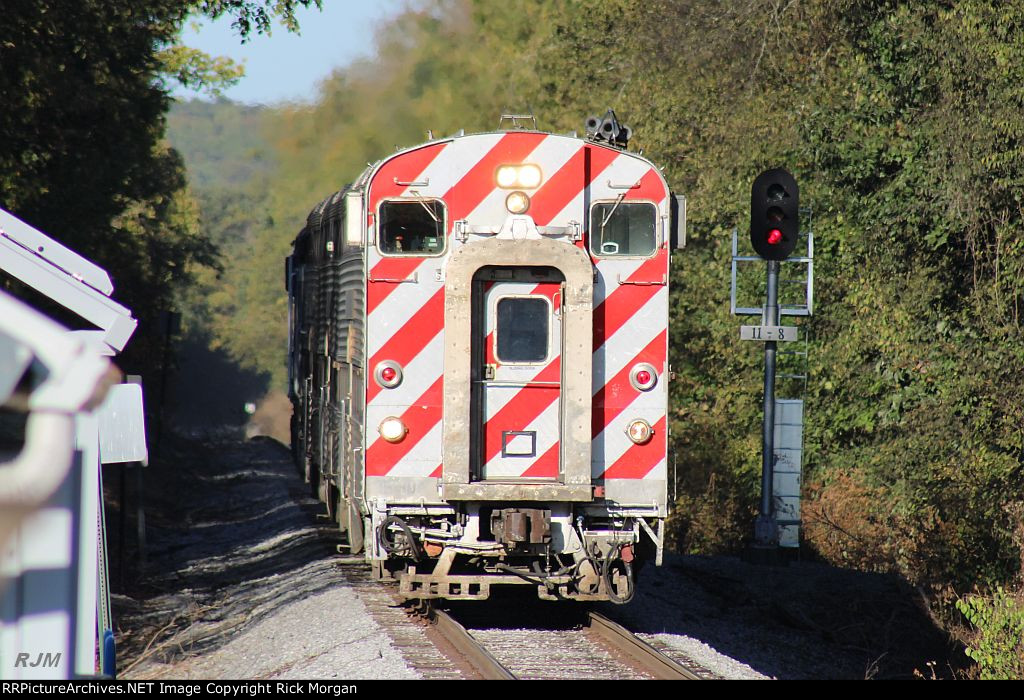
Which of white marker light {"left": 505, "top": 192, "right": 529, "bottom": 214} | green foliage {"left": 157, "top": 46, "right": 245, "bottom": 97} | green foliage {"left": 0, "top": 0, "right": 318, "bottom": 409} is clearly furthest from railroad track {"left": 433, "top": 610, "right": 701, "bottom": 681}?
green foliage {"left": 157, "top": 46, "right": 245, "bottom": 97}

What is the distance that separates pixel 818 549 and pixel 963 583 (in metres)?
4.33

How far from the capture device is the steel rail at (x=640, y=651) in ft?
28.5

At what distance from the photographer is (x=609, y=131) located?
1046 centimetres

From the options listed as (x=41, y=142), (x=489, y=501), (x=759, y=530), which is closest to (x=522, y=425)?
(x=489, y=501)

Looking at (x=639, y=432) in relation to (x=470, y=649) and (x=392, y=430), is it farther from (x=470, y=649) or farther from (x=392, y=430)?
(x=470, y=649)

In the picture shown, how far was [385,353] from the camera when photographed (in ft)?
32.6

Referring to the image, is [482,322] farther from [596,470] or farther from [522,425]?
[596,470]

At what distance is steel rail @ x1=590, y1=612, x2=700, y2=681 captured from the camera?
8.70 meters

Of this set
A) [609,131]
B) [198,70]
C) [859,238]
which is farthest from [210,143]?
[609,131]

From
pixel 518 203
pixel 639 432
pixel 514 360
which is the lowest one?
pixel 639 432

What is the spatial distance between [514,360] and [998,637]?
4915mm

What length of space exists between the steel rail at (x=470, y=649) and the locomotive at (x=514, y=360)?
29 centimetres

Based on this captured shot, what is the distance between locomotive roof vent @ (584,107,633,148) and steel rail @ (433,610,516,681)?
13.6 feet

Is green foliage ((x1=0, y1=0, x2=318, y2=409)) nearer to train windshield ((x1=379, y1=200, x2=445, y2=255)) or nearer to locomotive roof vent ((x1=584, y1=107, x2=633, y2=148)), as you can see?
train windshield ((x1=379, y1=200, x2=445, y2=255))
